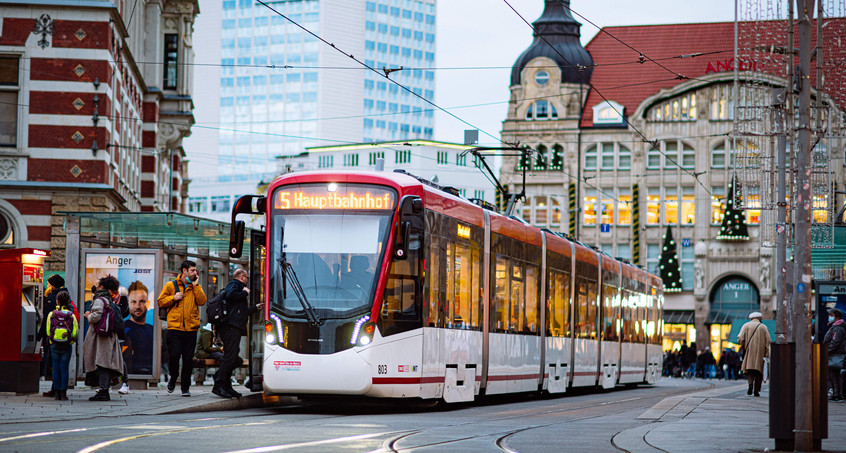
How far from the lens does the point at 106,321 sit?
17.0 meters

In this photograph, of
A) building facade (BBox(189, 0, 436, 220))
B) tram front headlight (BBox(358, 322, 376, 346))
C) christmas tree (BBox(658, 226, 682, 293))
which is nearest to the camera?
tram front headlight (BBox(358, 322, 376, 346))

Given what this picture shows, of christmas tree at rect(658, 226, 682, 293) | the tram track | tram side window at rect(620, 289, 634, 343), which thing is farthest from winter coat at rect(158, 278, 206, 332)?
christmas tree at rect(658, 226, 682, 293)

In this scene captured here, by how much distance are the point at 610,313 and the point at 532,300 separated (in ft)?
22.7

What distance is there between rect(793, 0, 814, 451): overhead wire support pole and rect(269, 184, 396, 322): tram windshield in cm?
596

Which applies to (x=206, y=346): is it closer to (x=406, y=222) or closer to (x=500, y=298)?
(x=500, y=298)

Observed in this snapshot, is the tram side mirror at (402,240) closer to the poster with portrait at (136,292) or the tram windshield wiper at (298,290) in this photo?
the tram windshield wiper at (298,290)

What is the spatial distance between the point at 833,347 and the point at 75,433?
1379cm

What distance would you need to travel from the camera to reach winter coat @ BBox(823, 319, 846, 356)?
21.5m

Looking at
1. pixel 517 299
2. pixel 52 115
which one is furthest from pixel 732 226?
pixel 517 299

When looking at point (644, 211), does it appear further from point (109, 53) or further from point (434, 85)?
point (434, 85)

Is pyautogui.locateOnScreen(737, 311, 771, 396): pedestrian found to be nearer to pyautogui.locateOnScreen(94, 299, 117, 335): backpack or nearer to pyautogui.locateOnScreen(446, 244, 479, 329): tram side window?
pyautogui.locateOnScreen(446, 244, 479, 329): tram side window

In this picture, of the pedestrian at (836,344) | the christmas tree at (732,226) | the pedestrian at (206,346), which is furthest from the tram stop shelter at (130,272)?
the christmas tree at (732,226)

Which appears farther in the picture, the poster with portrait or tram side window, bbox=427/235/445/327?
the poster with portrait

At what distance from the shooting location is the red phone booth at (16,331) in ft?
58.7
